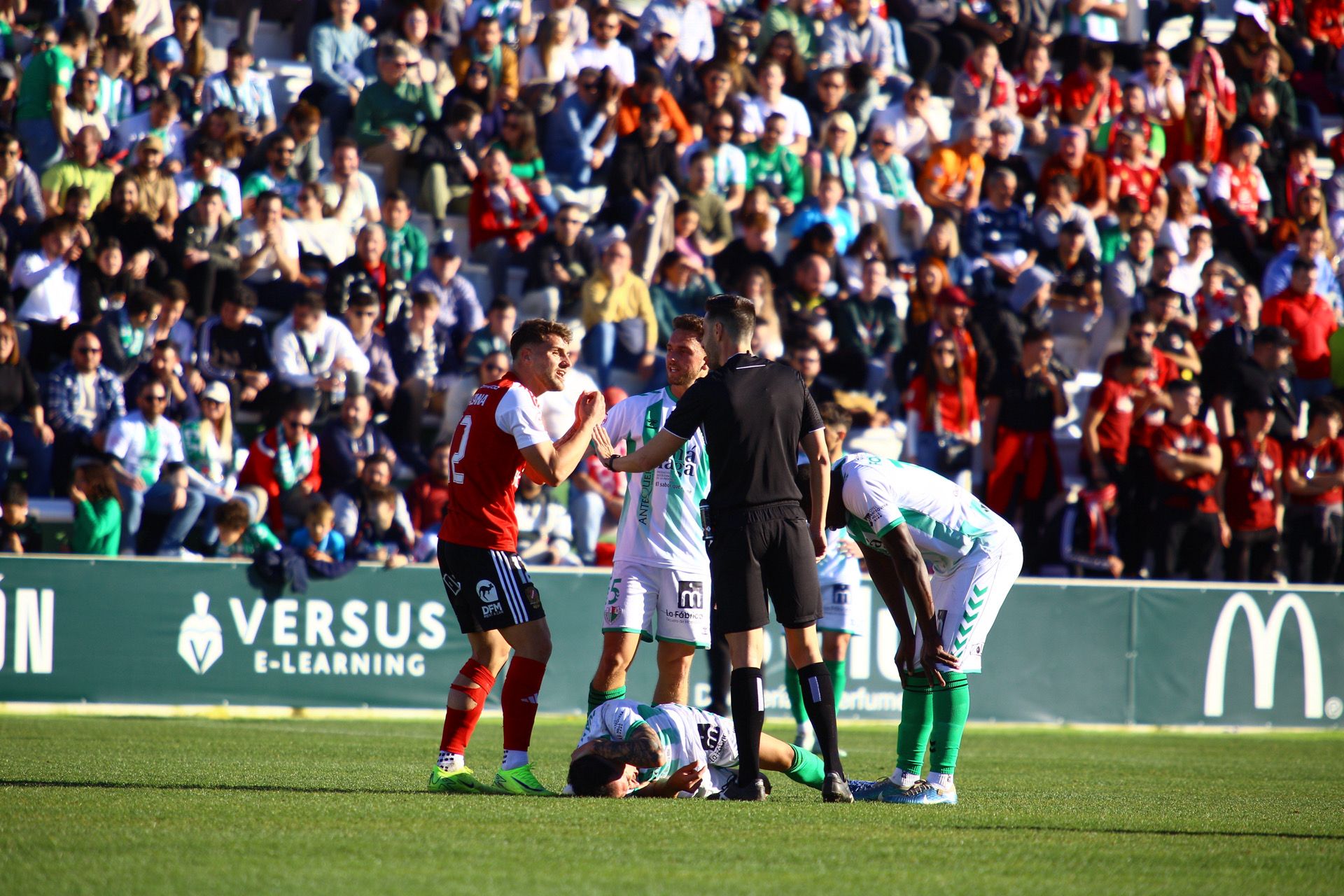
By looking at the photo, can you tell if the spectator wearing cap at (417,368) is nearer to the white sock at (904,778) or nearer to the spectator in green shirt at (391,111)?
the spectator in green shirt at (391,111)

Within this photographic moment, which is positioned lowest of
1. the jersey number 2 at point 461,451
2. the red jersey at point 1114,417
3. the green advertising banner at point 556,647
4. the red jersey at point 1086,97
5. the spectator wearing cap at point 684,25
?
the green advertising banner at point 556,647

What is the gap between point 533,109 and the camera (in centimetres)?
1788

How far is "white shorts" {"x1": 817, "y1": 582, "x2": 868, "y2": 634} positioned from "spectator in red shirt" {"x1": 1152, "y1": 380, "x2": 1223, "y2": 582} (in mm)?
6698

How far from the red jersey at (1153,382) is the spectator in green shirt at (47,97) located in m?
10.8

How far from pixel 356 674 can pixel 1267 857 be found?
9449mm

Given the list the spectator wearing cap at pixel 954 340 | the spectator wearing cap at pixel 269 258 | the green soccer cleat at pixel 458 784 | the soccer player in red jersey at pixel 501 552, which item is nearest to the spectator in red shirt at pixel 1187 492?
the spectator wearing cap at pixel 954 340

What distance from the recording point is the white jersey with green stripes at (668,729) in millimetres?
7809

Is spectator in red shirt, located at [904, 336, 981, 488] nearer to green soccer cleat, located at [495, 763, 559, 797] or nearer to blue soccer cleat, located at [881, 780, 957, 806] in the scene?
blue soccer cleat, located at [881, 780, 957, 806]

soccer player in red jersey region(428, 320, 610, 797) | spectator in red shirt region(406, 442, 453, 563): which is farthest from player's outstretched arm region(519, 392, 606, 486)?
spectator in red shirt region(406, 442, 453, 563)

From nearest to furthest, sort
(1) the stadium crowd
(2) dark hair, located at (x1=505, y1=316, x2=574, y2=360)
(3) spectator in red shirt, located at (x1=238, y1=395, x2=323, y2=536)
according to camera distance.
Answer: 1. (2) dark hair, located at (x1=505, y1=316, x2=574, y2=360)
2. (3) spectator in red shirt, located at (x1=238, y1=395, x2=323, y2=536)
3. (1) the stadium crowd

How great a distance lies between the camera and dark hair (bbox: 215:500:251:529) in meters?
13.9

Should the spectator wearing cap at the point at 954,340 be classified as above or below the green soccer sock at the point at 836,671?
above

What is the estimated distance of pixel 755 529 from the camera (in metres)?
7.79

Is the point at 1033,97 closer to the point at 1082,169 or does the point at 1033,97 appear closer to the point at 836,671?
the point at 1082,169
